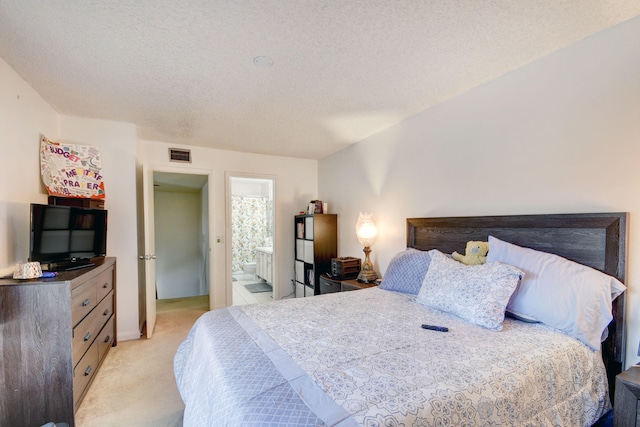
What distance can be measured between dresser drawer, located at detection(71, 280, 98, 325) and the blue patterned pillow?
2.26 meters

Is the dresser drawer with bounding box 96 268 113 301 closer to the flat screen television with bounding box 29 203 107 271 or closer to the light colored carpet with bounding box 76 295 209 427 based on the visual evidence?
the flat screen television with bounding box 29 203 107 271

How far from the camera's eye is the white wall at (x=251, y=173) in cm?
391

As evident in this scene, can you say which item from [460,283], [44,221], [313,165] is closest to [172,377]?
[44,221]

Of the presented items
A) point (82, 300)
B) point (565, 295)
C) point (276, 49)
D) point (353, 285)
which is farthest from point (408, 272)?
point (82, 300)

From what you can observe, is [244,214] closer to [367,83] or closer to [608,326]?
[367,83]

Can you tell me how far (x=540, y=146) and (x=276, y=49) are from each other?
1862mm

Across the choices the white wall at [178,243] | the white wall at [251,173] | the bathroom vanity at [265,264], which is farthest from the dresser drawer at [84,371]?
the white wall at [178,243]

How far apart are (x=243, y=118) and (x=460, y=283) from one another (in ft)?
8.12

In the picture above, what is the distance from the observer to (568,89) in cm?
177

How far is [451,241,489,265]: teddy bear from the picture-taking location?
6.67ft

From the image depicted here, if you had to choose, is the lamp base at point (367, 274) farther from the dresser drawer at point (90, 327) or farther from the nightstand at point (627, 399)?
the dresser drawer at point (90, 327)

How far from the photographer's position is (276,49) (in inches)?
69.5

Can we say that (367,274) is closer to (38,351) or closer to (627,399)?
(627,399)

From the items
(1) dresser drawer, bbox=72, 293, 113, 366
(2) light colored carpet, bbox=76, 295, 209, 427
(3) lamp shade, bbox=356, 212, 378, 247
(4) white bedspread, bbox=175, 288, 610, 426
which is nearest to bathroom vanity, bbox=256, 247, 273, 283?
(2) light colored carpet, bbox=76, 295, 209, 427
